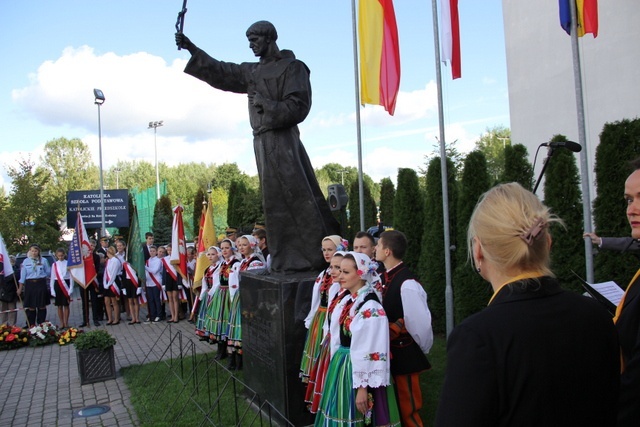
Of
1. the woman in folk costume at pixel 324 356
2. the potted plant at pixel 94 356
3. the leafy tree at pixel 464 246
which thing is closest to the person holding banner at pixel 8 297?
the potted plant at pixel 94 356

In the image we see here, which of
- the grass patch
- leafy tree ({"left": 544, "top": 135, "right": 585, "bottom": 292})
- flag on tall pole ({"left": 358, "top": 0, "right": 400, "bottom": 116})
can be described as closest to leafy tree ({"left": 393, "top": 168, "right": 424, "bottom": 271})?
flag on tall pole ({"left": 358, "top": 0, "right": 400, "bottom": 116})

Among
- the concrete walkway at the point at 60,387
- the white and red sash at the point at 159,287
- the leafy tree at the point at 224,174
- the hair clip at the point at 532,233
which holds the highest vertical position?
the leafy tree at the point at 224,174

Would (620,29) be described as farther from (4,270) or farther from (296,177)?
(4,270)

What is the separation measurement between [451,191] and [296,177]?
5106mm

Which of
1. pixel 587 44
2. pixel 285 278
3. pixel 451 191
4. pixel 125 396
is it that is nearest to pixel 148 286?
pixel 125 396

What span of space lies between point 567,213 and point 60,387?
747 cm

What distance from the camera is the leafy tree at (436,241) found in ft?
31.6

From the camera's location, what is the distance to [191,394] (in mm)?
6082

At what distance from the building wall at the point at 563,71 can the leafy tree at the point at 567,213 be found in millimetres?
5492

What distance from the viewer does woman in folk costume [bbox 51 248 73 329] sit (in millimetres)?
12062

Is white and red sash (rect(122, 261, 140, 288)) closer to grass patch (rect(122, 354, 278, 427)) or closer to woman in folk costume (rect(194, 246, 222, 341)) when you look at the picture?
grass patch (rect(122, 354, 278, 427))

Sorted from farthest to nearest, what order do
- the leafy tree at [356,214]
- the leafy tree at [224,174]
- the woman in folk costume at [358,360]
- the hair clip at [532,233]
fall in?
Answer: the leafy tree at [224,174], the leafy tree at [356,214], the woman in folk costume at [358,360], the hair clip at [532,233]

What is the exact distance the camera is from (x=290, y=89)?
5.16m

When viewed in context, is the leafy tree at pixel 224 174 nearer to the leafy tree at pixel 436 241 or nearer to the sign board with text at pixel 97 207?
the sign board with text at pixel 97 207
